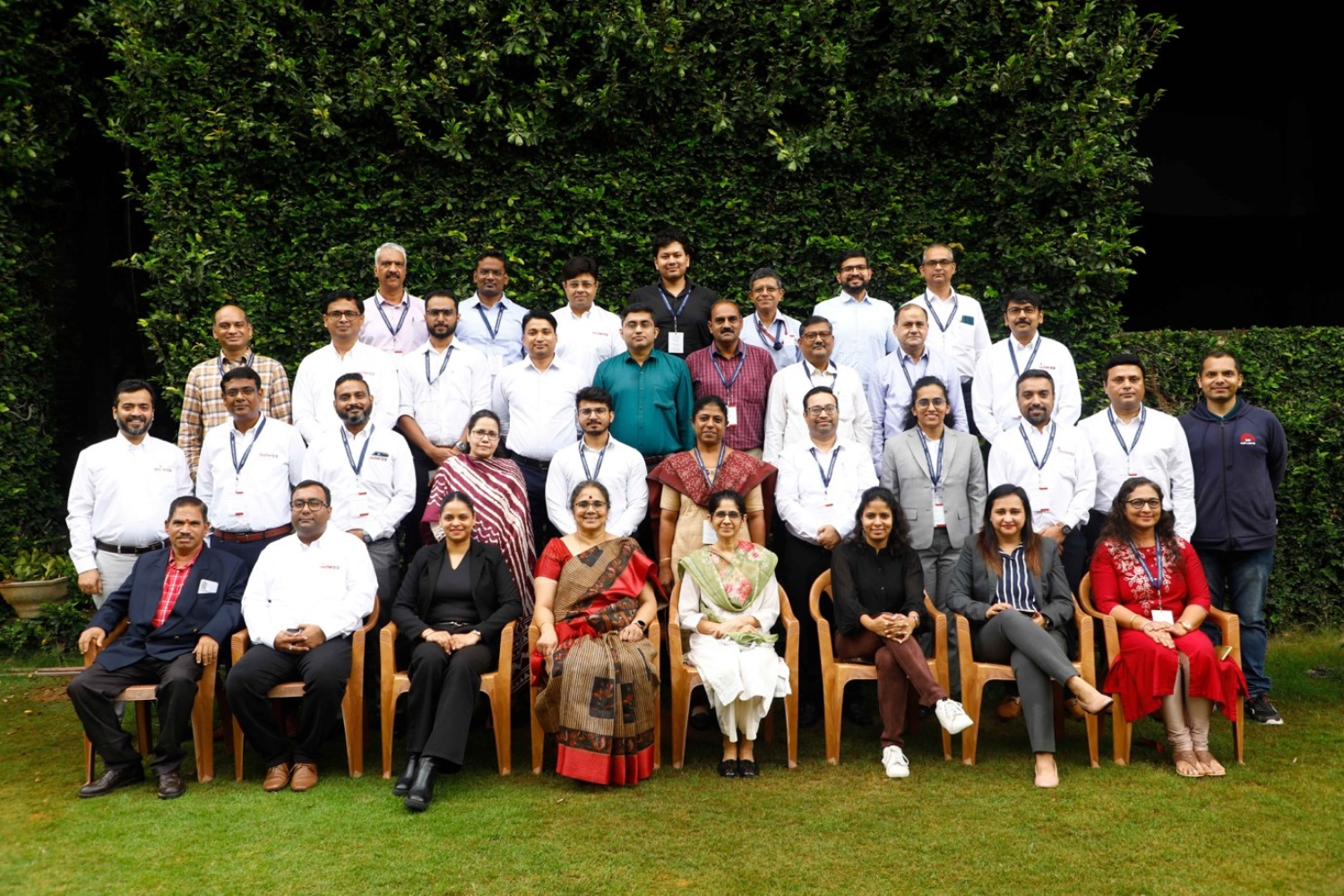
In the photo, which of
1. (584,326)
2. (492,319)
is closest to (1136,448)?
(584,326)

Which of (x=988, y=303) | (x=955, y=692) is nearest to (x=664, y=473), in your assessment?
(x=955, y=692)

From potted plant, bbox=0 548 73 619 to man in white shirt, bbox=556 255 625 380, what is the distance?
149 inches

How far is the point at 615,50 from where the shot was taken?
6.62m

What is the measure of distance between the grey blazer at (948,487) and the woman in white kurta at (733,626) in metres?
0.79

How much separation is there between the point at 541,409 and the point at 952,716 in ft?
8.60

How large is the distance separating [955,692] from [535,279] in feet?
11.8

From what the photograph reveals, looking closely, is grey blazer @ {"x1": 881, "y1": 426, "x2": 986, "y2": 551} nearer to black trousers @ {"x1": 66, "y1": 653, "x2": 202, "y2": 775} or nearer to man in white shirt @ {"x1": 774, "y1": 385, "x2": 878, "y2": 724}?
man in white shirt @ {"x1": 774, "y1": 385, "x2": 878, "y2": 724}

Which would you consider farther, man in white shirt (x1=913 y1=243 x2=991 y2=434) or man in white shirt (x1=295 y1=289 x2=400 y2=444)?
man in white shirt (x1=913 y1=243 x2=991 y2=434)

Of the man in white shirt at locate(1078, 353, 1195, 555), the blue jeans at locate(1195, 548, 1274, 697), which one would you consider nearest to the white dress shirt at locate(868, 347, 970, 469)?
the man in white shirt at locate(1078, 353, 1195, 555)

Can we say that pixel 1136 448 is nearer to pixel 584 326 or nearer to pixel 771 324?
pixel 771 324

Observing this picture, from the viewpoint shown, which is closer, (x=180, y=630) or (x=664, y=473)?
(x=180, y=630)

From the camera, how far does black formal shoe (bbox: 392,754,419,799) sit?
4.41m

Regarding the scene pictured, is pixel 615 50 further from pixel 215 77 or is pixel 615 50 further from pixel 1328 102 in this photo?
pixel 1328 102

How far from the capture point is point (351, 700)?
185 inches
